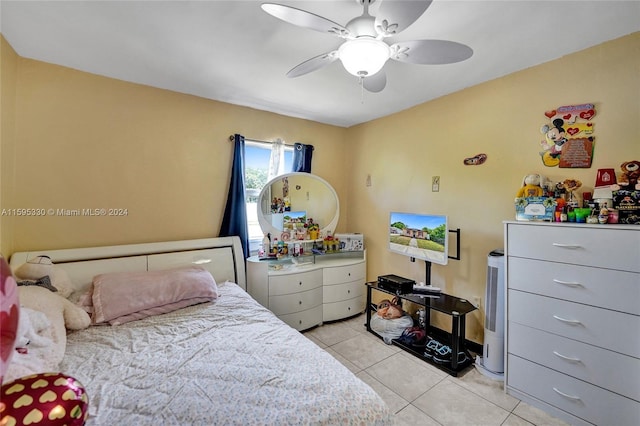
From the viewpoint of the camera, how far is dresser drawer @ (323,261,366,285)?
120 inches

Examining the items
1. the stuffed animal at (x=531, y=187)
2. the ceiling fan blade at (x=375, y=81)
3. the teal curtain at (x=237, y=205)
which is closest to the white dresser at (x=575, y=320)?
the stuffed animal at (x=531, y=187)

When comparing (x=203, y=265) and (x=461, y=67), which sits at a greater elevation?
(x=461, y=67)

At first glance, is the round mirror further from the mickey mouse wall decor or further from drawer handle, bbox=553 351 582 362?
drawer handle, bbox=553 351 582 362

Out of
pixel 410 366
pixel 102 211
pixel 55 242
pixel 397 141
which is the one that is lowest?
pixel 410 366

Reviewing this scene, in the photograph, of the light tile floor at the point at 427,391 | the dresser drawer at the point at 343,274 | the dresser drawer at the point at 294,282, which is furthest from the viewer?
the dresser drawer at the point at 343,274

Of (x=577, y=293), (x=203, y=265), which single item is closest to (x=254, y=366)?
(x=203, y=265)

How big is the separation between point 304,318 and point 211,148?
2.04m

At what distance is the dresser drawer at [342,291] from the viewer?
3057mm

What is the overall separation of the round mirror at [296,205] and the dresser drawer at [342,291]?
678mm

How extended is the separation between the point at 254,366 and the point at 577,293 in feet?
6.48

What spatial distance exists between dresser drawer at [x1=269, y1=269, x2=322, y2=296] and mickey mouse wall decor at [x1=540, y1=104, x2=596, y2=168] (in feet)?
7.47

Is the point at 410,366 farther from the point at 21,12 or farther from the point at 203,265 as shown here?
the point at 21,12

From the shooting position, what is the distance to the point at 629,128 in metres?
1.74

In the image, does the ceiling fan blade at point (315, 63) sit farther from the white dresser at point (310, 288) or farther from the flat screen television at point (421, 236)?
the white dresser at point (310, 288)
